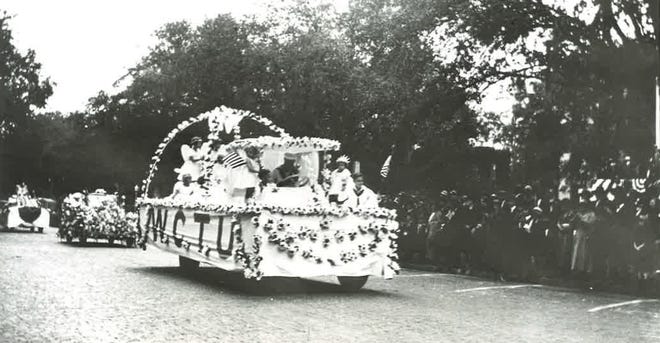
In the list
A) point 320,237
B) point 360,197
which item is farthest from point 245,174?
point 360,197

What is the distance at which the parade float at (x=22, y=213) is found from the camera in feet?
108

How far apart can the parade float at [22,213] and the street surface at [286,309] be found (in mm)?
16292

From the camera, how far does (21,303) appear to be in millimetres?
10945

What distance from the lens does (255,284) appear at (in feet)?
49.1

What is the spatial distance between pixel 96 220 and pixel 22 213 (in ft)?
32.8

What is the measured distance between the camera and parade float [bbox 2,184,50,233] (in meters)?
32.9

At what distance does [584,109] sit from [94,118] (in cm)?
3898

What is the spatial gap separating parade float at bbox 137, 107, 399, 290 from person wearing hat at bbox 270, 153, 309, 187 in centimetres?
5

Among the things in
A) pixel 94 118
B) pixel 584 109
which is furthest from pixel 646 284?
pixel 94 118

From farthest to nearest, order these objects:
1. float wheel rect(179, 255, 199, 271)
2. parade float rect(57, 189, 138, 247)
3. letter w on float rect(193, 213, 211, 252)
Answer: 1. parade float rect(57, 189, 138, 247)
2. float wheel rect(179, 255, 199, 271)
3. letter w on float rect(193, 213, 211, 252)

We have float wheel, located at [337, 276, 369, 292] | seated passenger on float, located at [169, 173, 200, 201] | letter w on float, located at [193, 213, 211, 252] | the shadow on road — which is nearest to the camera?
the shadow on road

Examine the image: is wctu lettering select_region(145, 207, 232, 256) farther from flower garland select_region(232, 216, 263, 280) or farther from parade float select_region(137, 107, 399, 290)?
flower garland select_region(232, 216, 263, 280)

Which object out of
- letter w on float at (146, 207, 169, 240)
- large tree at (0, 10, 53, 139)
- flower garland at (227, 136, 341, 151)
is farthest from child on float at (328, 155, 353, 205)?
large tree at (0, 10, 53, 139)

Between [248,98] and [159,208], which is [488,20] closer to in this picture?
[159,208]
